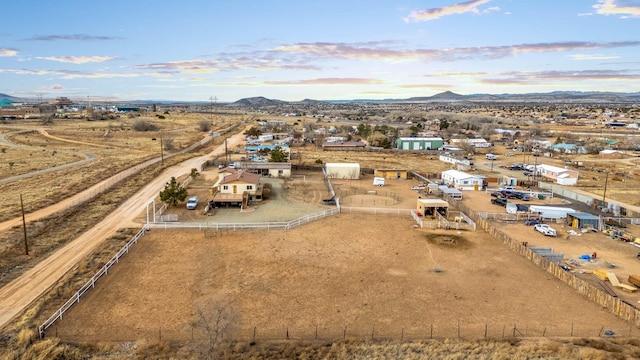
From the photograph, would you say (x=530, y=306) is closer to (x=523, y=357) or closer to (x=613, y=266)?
(x=523, y=357)

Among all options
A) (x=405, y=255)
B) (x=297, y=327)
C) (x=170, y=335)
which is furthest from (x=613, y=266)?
(x=170, y=335)

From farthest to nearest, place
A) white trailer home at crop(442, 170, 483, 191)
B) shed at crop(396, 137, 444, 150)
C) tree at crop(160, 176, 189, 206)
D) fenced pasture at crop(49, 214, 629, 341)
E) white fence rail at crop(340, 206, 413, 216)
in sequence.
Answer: shed at crop(396, 137, 444, 150), white trailer home at crop(442, 170, 483, 191), white fence rail at crop(340, 206, 413, 216), tree at crop(160, 176, 189, 206), fenced pasture at crop(49, 214, 629, 341)

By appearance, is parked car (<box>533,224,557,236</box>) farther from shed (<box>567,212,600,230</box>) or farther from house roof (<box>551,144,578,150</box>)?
house roof (<box>551,144,578,150</box>)

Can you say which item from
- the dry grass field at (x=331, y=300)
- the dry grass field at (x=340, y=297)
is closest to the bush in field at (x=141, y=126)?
the dry grass field at (x=331, y=300)

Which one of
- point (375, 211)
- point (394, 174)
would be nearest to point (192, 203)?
point (375, 211)

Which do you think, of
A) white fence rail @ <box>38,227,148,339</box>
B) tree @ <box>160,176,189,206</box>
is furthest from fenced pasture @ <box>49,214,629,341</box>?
tree @ <box>160,176,189,206</box>

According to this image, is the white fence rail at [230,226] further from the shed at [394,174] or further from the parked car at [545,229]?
the shed at [394,174]

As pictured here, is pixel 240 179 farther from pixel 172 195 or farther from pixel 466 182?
pixel 466 182
